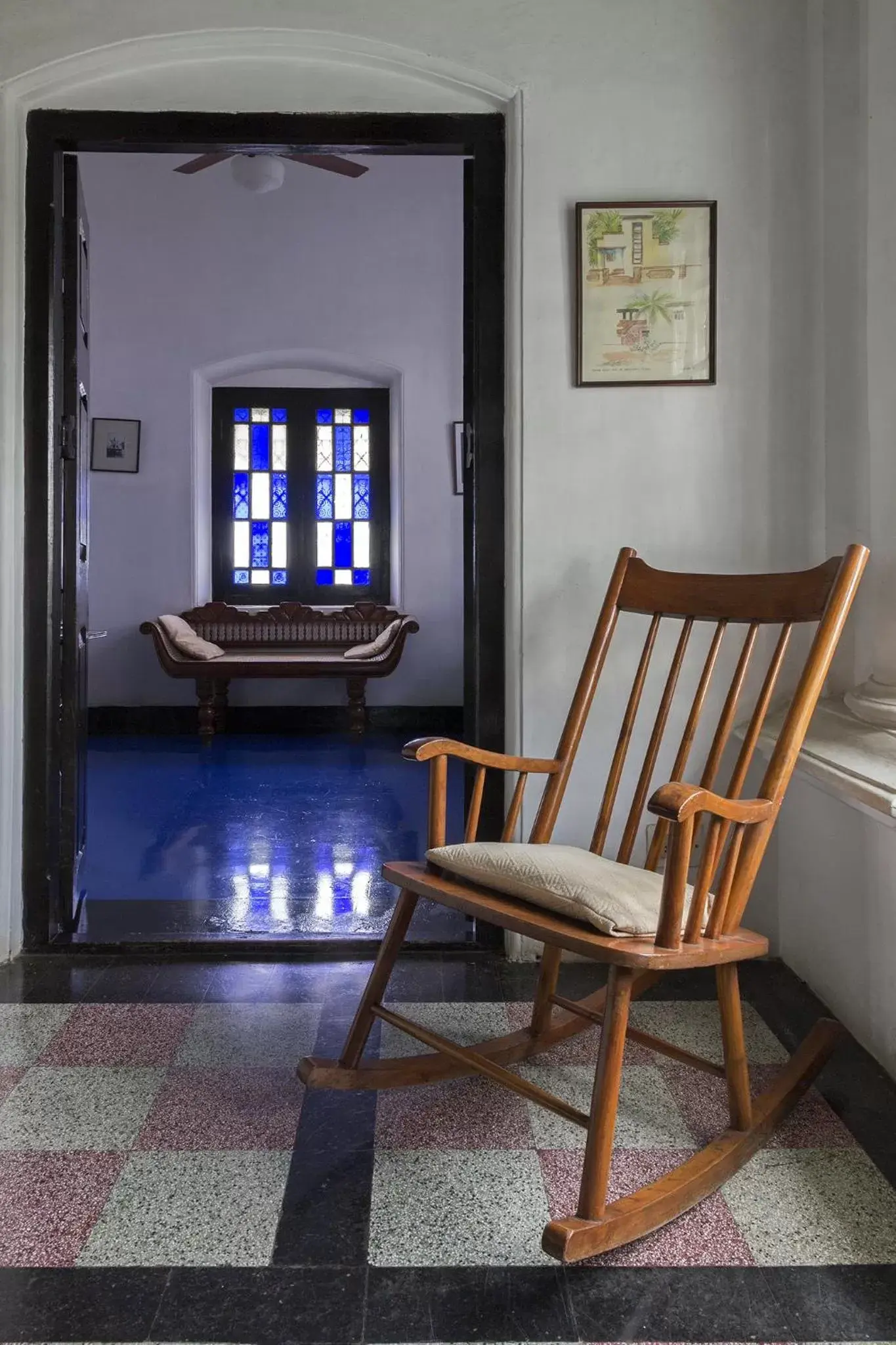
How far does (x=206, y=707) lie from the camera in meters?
7.52

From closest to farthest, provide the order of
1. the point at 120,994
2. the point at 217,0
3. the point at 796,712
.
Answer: the point at 796,712, the point at 120,994, the point at 217,0

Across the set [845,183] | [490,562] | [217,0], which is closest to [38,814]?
[490,562]

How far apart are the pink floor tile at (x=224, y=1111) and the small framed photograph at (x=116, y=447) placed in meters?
6.46

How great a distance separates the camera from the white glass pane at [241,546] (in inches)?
330

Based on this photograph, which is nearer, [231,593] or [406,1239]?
[406,1239]

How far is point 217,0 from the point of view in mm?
2924

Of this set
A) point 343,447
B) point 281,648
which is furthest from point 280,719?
point 343,447

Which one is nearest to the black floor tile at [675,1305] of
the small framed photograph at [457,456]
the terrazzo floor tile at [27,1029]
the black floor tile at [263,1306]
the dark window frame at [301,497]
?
the black floor tile at [263,1306]

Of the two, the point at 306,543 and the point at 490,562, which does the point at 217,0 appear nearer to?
the point at 490,562

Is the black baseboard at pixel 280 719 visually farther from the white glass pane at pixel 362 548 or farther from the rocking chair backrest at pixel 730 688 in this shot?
the rocking chair backrest at pixel 730 688

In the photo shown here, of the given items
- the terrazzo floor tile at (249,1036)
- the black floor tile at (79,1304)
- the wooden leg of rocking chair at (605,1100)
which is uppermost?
the wooden leg of rocking chair at (605,1100)

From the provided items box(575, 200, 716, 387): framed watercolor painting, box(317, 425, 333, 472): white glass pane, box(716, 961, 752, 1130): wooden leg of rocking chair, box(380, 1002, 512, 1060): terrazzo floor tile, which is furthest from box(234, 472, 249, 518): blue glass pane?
box(716, 961, 752, 1130): wooden leg of rocking chair

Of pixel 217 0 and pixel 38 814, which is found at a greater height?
pixel 217 0

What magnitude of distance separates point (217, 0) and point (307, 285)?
516cm
